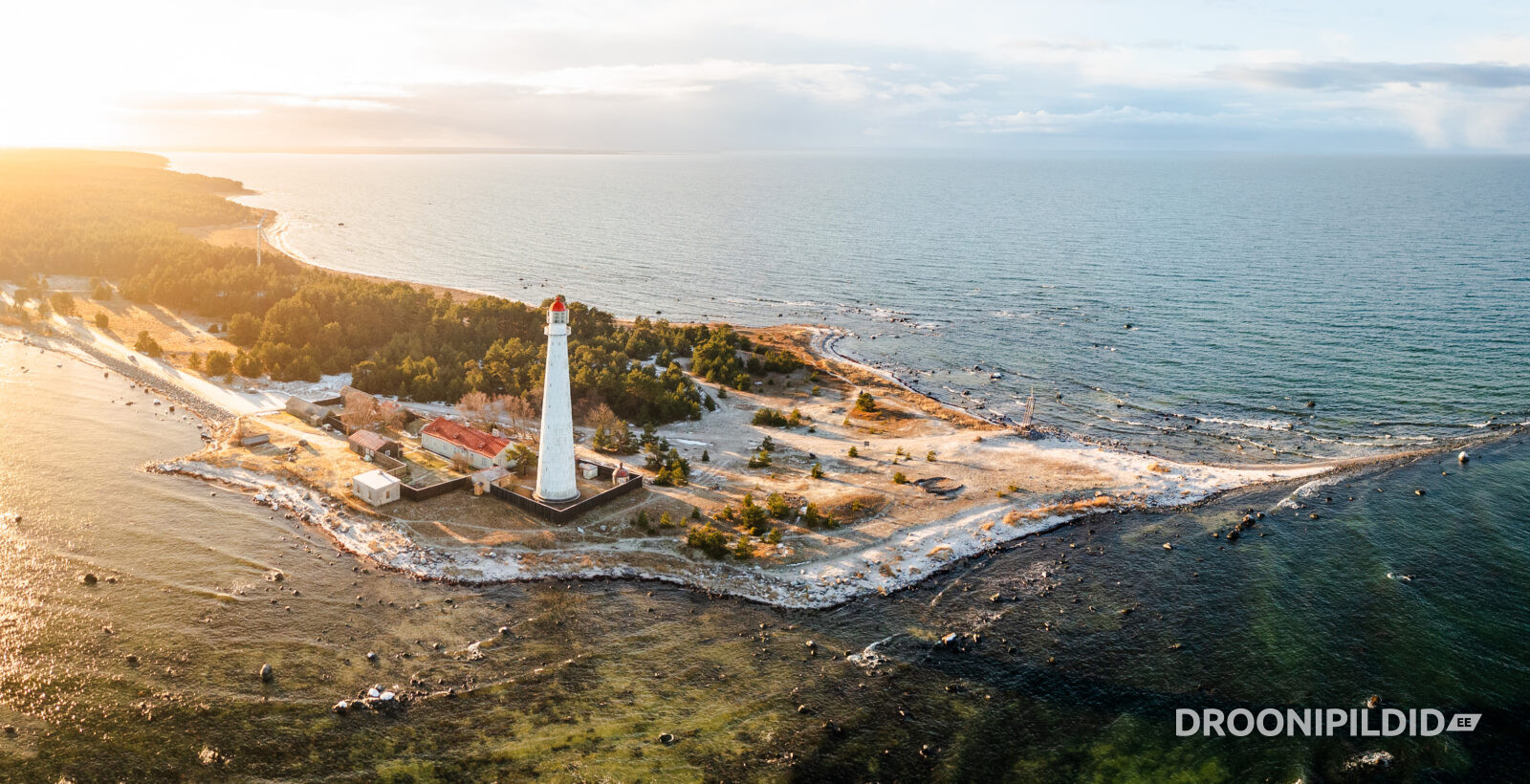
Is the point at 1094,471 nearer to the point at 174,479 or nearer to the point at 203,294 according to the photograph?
the point at 174,479

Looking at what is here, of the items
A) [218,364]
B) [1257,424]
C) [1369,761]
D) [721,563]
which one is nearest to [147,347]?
[218,364]

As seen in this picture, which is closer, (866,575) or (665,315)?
(866,575)

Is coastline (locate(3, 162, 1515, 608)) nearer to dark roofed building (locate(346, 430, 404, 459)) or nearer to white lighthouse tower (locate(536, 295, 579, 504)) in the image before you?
dark roofed building (locate(346, 430, 404, 459))

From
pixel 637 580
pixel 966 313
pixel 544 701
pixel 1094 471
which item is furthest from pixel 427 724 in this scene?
pixel 966 313

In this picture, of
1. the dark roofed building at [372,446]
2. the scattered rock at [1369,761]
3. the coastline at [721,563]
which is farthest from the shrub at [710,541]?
the scattered rock at [1369,761]

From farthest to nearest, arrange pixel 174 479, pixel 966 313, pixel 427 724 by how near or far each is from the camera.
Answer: pixel 966 313 < pixel 174 479 < pixel 427 724
